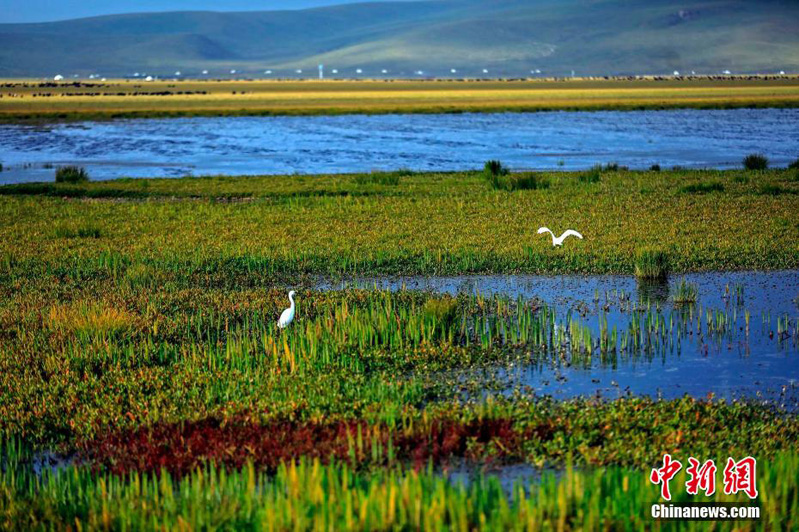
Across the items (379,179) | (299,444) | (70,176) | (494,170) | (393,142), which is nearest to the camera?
(299,444)

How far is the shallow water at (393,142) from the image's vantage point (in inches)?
1646

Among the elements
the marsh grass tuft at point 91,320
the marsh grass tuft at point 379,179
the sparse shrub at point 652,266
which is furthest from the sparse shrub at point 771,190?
the marsh grass tuft at point 91,320

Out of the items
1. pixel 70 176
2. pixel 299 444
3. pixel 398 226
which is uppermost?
pixel 70 176

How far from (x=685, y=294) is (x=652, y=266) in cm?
150

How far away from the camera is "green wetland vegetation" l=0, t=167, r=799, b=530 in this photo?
7734 millimetres

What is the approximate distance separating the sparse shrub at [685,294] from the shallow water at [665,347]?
98mm

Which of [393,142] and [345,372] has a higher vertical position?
[393,142]

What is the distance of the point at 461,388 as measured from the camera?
11.3 m

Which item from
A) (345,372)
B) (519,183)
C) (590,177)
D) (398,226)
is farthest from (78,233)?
(590,177)

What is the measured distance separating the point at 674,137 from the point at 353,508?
169ft

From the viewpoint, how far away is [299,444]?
368 inches

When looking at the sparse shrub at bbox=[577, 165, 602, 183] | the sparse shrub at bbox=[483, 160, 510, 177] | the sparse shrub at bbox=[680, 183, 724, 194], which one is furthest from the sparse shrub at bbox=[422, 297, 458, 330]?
the sparse shrub at bbox=[483, 160, 510, 177]

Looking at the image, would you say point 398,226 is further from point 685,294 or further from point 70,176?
point 70,176

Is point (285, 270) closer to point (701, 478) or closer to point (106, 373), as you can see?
point (106, 373)
